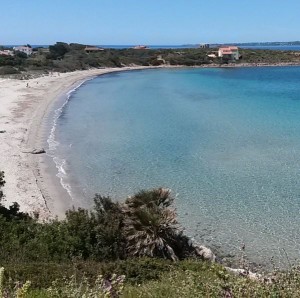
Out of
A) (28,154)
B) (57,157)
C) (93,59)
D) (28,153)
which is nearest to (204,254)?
(57,157)

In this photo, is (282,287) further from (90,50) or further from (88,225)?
(90,50)

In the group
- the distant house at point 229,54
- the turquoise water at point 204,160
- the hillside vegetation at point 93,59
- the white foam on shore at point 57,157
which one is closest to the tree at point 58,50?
the hillside vegetation at point 93,59

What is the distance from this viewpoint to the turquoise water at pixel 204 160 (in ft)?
52.1

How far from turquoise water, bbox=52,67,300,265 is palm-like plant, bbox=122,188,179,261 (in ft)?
8.73

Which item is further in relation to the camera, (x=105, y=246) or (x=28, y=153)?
(x=28, y=153)

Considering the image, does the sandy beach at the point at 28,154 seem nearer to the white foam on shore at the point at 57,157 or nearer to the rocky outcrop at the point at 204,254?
the white foam on shore at the point at 57,157

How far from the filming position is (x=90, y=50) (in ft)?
454

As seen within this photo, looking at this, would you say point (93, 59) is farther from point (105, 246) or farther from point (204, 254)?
point (105, 246)

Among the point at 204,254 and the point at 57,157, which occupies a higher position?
the point at 204,254

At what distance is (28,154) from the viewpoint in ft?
85.0

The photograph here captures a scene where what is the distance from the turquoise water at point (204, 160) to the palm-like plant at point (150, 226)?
266cm

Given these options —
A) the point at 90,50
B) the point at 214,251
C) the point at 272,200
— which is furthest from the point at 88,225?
the point at 90,50

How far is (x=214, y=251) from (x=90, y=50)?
12964 centimetres

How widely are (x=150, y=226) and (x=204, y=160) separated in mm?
13581
